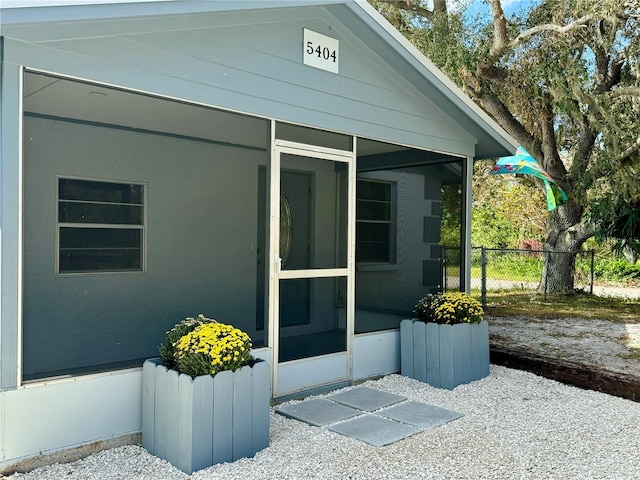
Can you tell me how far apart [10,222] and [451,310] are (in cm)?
375

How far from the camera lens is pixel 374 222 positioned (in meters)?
5.31

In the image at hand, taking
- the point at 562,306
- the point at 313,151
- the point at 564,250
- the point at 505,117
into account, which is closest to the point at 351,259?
the point at 313,151

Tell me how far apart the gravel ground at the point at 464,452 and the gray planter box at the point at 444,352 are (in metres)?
0.39

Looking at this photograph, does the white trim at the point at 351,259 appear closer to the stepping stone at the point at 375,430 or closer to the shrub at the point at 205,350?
the stepping stone at the point at 375,430

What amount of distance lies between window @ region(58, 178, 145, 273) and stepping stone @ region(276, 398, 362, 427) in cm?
238

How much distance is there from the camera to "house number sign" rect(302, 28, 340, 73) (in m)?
4.51

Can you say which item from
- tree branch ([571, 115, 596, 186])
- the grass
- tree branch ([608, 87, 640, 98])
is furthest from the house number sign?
tree branch ([571, 115, 596, 186])

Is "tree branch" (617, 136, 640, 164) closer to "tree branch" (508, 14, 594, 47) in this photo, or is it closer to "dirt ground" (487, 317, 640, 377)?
"tree branch" (508, 14, 594, 47)

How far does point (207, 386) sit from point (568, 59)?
29.4 feet

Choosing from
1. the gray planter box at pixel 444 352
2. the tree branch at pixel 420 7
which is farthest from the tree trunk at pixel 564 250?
the gray planter box at pixel 444 352

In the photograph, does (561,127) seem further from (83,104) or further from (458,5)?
(83,104)

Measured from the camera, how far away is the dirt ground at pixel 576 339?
6.11m

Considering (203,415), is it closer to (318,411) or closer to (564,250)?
(318,411)

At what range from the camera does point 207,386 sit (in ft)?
10.6
